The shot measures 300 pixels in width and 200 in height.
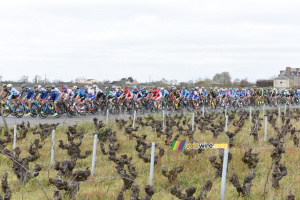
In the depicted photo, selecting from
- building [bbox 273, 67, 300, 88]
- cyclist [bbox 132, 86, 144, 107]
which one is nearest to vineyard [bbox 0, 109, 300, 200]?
cyclist [bbox 132, 86, 144, 107]

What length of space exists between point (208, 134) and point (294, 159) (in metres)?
4.47

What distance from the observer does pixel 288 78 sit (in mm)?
101000

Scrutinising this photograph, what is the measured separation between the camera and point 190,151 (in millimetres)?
9547

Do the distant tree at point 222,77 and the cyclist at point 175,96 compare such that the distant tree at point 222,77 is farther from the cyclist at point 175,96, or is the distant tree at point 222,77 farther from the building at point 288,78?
the cyclist at point 175,96

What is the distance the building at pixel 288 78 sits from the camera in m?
98.9

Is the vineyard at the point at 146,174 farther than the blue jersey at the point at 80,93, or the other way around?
the blue jersey at the point at 80,93

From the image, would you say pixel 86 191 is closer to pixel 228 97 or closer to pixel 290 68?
pixel 228 97

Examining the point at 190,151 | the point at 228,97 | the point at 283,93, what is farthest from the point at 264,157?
the point at 283,93

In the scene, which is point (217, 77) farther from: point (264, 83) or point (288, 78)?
point (288, 78)

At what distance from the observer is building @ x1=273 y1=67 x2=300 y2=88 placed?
324 ft

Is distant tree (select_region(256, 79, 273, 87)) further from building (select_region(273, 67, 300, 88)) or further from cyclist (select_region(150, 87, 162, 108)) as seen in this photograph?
cyclist (select_region(150, 87, 162, 108))

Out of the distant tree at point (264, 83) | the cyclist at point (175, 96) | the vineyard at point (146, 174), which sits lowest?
the vineyard at point (146, 174)

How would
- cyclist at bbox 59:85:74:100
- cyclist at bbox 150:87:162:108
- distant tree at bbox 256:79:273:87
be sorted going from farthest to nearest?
1. distant tree at bbox 256:79:273:87
2. cyclist at bbox 150:87:162:108
3. cyclist at bbox 59:85:74:100

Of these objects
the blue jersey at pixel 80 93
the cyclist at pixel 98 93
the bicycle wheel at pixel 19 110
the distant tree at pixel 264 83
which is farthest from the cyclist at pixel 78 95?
the distant tree at pixel 264 83
